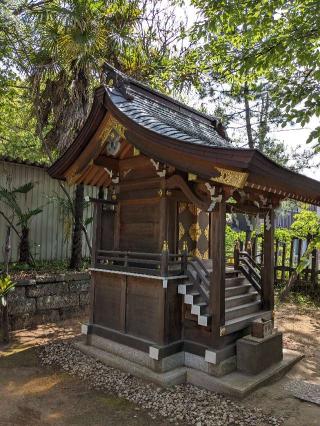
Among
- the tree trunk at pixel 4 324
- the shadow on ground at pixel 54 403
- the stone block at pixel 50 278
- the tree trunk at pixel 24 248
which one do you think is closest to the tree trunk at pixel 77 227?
the stone block at pixel 50 278

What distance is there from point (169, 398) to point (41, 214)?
293 inches

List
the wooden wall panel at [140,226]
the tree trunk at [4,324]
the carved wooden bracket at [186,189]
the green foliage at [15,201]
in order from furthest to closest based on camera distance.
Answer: the green foliage at [15,201]
the tree trunk at [4,324]
the wooden wall panel at [140,226]
the carved wooden bracket at [186,189]

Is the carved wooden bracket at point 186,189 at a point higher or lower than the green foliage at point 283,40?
lower

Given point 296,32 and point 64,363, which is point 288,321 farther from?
point 296,32

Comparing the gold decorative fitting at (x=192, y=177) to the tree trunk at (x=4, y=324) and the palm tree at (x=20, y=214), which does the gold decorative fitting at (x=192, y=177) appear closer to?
the tree trunk at (x=4, y=324)

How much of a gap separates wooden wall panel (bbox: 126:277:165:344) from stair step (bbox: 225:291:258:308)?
47.8 inches

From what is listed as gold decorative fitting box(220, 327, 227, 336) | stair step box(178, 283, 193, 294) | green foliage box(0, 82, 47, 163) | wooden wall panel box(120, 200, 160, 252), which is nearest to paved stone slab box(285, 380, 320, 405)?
gold decorative fitting box(220, 327, 227, 336)

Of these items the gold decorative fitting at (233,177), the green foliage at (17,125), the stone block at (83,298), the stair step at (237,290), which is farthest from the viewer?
the green foliage at (17,125)

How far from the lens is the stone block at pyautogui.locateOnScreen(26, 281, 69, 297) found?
735 centimetres

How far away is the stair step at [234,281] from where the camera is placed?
6029 mm

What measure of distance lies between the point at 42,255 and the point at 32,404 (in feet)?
21.6

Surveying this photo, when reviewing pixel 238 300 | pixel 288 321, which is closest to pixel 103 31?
pixel 238 300

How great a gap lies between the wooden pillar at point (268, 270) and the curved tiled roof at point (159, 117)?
1.75m

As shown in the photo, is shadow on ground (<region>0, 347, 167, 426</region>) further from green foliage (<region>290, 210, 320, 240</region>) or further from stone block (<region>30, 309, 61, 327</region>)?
green foliage (<region>290, 210, 320, 240</region>)
